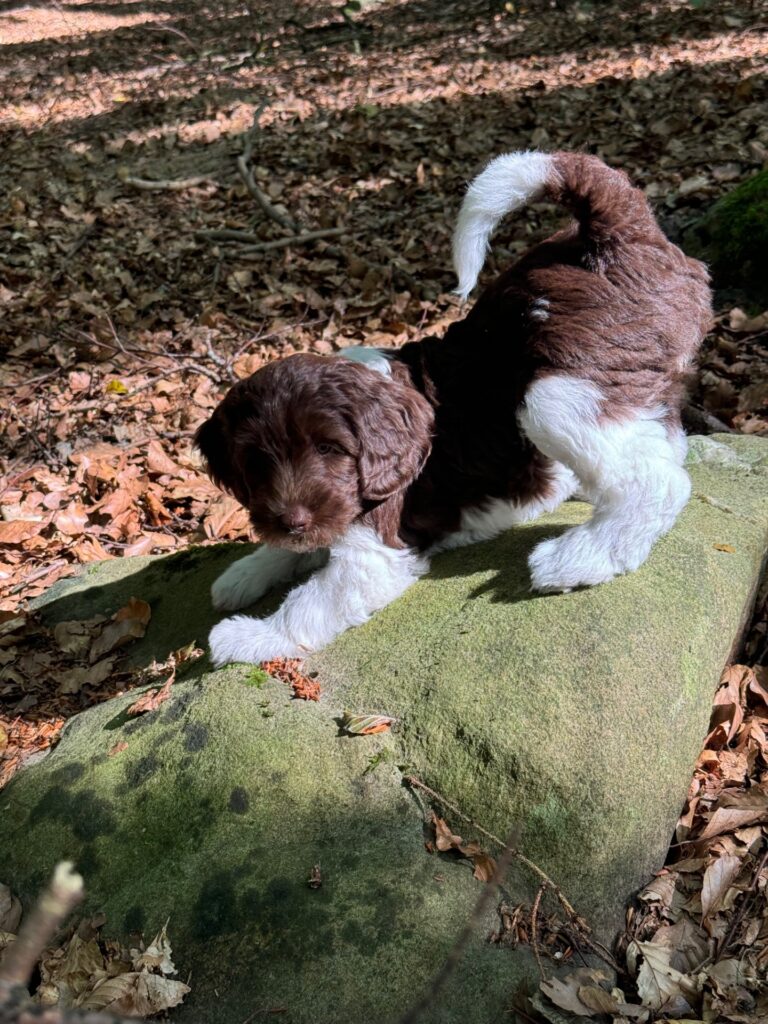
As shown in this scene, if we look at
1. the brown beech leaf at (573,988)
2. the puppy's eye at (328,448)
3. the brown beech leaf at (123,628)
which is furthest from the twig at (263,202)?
the brown beech leaf at (573,988)

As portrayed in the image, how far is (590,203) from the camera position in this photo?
3.45 meters

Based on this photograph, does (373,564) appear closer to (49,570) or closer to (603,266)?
(603,266)

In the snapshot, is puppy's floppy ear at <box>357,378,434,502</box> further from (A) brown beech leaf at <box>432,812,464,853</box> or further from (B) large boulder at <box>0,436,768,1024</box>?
(A) brown beech leaf at <box>432,812,464,853</box>

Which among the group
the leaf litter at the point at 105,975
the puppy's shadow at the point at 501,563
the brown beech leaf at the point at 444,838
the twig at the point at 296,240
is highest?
the twig at the point at 296,240

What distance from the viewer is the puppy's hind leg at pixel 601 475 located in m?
3.38

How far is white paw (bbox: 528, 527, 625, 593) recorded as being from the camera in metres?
3.40

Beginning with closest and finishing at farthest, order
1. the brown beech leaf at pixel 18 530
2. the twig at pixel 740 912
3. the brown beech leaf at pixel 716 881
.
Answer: the twig at pixel 740 912, the brown beech leaf at pixel 716 881, the brown beech leaf at pixel 18 530

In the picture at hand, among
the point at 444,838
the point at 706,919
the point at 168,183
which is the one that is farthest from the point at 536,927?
the point at 168,183

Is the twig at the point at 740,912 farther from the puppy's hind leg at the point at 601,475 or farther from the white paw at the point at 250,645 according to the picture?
the white paw at the point at 250,645

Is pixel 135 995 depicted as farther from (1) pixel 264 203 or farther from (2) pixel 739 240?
(1) pixel 264 203

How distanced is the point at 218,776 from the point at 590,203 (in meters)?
2.75

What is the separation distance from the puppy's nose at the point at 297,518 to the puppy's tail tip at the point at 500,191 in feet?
4.38

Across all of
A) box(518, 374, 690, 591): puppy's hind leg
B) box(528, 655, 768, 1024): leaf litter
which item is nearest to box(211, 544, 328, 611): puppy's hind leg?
box(518, 374, 690, 591): puppy's hind leg

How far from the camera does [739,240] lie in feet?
20.4
